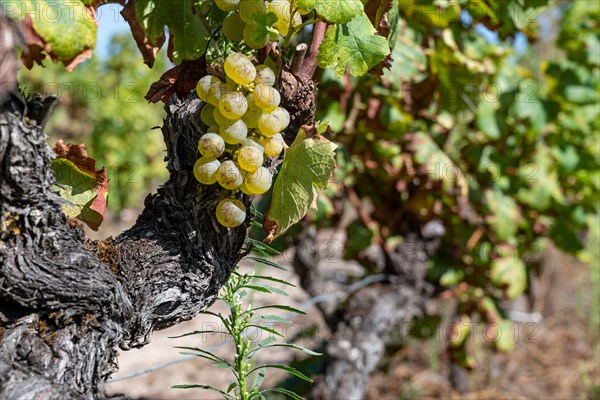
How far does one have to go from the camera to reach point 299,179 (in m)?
1.14

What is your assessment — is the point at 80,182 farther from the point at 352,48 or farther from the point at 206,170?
the point at 352,48

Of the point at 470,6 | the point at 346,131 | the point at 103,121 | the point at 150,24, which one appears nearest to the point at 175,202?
the point at 150,24

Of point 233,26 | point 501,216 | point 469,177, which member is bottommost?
point 501,216

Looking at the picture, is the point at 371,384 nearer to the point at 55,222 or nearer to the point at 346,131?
the point at 346,131

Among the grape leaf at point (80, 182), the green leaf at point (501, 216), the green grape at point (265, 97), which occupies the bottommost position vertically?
the green leaf at point (501, 216)

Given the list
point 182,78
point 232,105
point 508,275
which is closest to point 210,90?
point 232,105

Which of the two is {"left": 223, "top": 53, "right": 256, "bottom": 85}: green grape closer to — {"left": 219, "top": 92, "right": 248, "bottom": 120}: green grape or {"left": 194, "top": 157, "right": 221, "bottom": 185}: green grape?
{"left": 219, "top": 92, "right": 248, "bottom": 120}: green grape

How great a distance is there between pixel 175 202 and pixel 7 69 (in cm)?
45

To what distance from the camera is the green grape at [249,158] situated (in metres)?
1.04

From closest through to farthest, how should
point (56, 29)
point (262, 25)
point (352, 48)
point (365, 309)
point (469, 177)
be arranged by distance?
point (56, 29)
point (262, 25)
point (352, 48)
point (365, 309)
point (469, 177)

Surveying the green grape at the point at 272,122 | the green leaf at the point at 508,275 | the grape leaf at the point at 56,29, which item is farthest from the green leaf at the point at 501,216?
the grape leaf at the point at 56,29

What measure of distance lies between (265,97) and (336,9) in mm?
176

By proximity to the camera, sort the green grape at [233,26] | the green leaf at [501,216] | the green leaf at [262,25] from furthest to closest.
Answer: the green leaf at [501,216] < the green grape at [233,26] < the green leaf at [262,25]

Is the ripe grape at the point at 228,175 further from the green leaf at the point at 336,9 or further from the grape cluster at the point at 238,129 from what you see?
the green leaf at the point at 336,9
